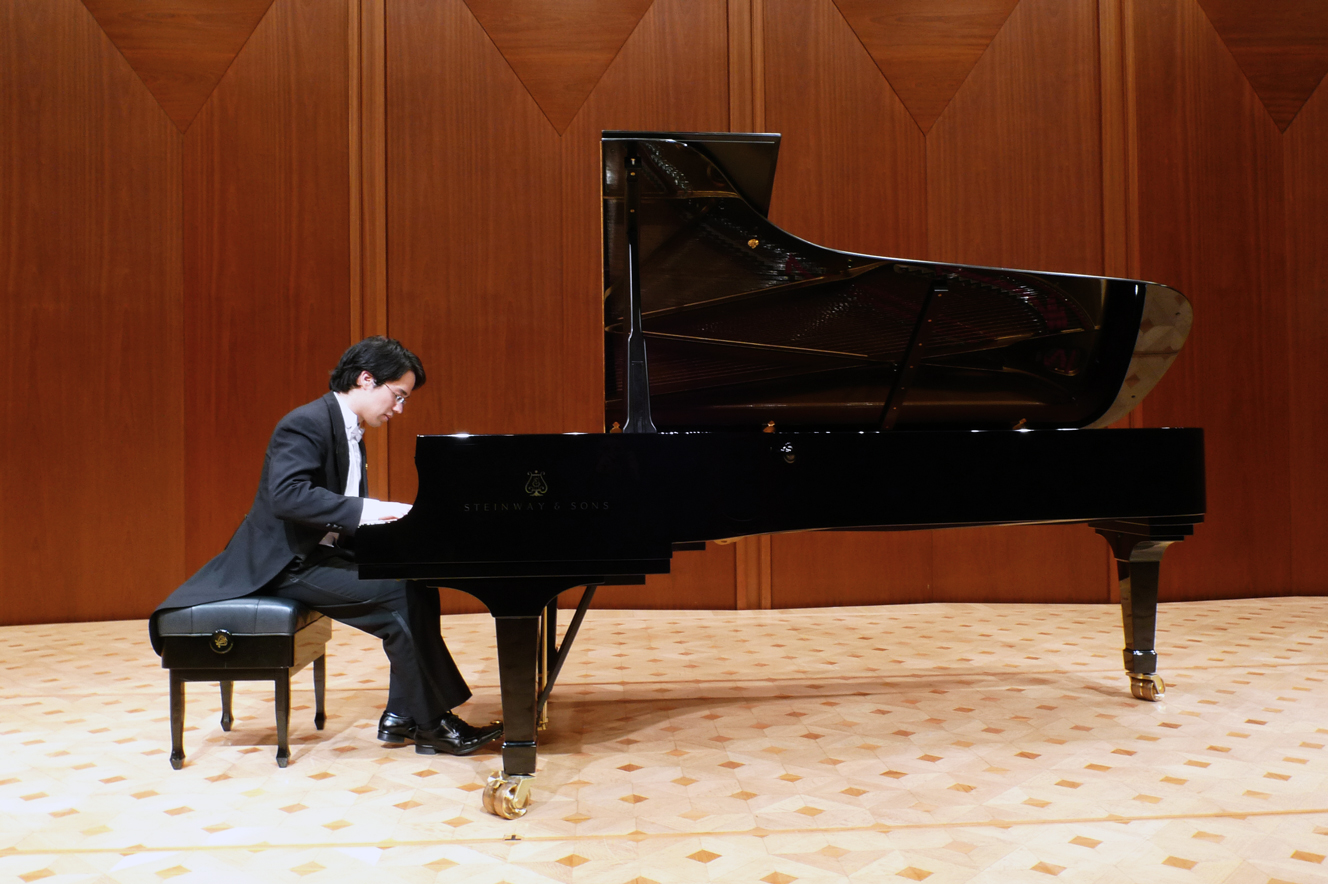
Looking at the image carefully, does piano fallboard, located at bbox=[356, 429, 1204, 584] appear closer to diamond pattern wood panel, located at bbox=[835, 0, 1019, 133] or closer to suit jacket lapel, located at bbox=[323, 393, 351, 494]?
suit jacket lapel, located at bbox=[323, 393, 351, 494]

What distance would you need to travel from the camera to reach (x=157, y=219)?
4902mm

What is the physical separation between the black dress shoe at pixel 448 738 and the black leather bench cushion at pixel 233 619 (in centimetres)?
50

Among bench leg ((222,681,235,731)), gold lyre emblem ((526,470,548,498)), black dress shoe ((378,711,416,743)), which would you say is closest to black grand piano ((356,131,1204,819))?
gold lyre emblem ((526,470,548,498))

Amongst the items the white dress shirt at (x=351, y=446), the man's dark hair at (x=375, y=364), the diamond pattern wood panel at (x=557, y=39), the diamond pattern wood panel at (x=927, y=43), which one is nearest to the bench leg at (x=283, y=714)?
the white dress shirt at (x=351, y=446)

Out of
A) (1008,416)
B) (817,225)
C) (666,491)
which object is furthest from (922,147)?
(666,491)

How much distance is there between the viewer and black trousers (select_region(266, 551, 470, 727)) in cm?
251

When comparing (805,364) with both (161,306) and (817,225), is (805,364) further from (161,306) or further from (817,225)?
(161,306)

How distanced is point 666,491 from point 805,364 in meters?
0.84

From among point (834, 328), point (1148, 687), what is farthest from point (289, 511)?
point (1148, 687)

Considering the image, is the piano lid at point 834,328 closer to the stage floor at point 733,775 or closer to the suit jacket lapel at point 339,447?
the suit jacket lapel at point 339,447

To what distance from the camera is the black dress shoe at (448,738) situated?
254cm

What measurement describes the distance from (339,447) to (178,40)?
12.2 ft

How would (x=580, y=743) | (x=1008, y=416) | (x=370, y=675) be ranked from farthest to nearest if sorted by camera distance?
1. (x=370, y=675)
2. (x=1008, y=416)
3. (x=580, y=743)

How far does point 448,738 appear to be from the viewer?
8.36 ft
